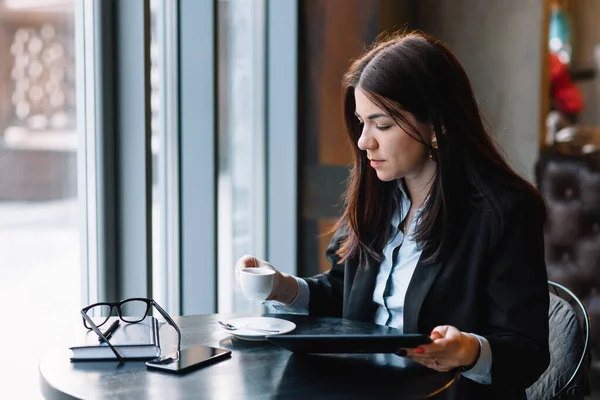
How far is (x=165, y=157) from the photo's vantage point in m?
2.48

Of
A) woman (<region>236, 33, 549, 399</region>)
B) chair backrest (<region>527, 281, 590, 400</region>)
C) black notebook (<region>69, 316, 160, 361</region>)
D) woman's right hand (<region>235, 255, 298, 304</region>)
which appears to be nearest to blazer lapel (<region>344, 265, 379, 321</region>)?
woman (<region>236, 33, 549, 399</region>)

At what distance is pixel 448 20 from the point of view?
11.6ft

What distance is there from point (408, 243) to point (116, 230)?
0.92 metres

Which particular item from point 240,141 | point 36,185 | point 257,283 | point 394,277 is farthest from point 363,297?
point 240,141

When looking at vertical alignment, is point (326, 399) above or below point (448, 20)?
below

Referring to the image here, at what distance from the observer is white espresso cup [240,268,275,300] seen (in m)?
1.47

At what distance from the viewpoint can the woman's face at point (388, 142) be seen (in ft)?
4.99

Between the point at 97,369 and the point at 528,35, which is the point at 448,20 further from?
the point at 97,369

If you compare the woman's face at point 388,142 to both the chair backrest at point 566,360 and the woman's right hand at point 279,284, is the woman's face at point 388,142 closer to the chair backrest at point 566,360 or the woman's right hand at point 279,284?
the woman's right hand at point 279,284

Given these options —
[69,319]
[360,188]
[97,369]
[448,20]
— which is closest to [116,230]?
[69,319]

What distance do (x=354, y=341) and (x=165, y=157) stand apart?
4.81 ft

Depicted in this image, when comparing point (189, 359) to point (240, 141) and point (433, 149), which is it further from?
point (240, 141)

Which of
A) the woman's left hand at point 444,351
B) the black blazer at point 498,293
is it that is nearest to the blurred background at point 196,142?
the black blazer at point 498,293

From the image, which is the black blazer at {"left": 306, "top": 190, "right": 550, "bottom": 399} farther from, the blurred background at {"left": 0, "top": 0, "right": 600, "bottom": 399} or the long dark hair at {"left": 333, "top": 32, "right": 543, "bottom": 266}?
the blurred background at {"left": 0, "top": 0, "right": 600, "bottom": 399}
